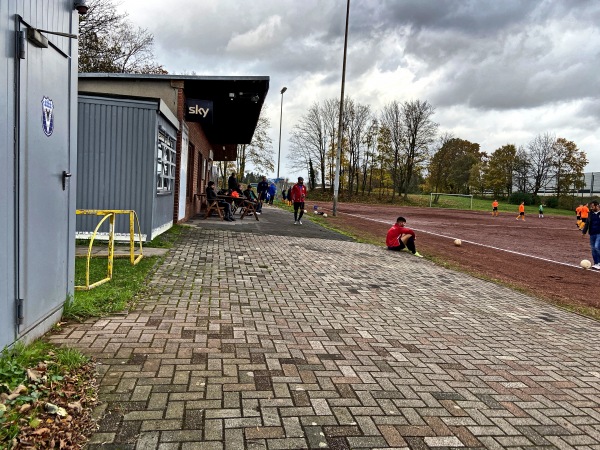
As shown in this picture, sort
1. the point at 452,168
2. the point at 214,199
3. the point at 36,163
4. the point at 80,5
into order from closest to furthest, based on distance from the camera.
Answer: the point at 36,163
the point at 80,5
the point at 214,199
the point at 452,168

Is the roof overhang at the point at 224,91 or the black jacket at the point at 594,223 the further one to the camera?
the roof overhang at the point at 224,91

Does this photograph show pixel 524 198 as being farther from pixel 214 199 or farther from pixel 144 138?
pixel 144 138

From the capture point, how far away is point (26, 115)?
12.1ft

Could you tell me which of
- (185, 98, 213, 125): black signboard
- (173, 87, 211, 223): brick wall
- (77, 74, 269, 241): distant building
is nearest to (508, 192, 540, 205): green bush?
(173, 87, 211, 223): brick wall

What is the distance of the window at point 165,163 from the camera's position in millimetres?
10961

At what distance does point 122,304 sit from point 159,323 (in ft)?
2.29

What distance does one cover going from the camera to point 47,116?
4.11 meters

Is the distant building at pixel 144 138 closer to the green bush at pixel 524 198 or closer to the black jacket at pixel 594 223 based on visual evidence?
the black jacket at pixel 594 223

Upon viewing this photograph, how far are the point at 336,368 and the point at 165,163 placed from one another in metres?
9.18

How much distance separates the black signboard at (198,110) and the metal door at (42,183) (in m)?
9.58

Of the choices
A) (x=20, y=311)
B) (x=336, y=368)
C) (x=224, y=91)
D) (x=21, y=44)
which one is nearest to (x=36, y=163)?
(x=21, y=44)

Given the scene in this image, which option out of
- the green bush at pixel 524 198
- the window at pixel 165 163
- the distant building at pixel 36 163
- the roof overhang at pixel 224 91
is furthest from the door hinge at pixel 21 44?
the green bush at pixel 524 198

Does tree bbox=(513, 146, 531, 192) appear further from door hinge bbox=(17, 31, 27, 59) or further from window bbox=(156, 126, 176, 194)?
door hinge bbox=(17, 31, 27, 59)

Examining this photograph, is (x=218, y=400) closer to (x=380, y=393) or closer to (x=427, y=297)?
(x=380, y=393)
